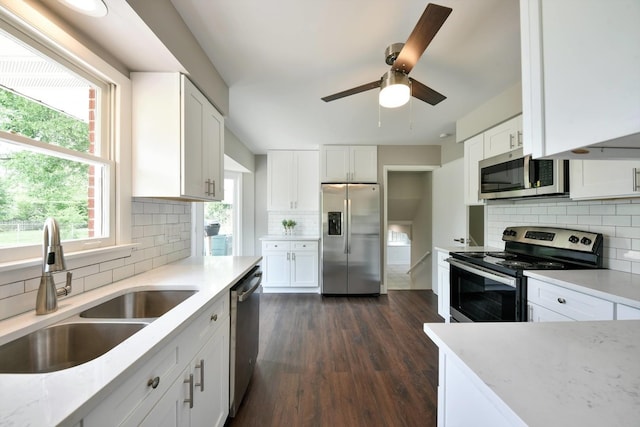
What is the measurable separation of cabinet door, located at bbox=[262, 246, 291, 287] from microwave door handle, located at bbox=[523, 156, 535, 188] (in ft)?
10.2

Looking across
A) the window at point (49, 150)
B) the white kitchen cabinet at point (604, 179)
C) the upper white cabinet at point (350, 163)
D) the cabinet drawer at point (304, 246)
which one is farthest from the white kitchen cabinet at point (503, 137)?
the window at point (49, 150)

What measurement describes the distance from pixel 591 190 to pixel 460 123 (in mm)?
1641

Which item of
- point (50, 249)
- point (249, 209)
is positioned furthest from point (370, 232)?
point (50, 249)

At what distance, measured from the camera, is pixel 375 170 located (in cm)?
411

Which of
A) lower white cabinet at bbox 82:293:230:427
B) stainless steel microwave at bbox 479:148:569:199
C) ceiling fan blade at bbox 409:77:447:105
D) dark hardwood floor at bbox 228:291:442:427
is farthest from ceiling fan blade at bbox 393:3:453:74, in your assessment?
dark hardwood floor at bbox 228:291:442:427

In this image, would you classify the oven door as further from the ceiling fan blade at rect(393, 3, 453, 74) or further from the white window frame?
the white window frame

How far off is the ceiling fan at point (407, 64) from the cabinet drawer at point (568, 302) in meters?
1.45

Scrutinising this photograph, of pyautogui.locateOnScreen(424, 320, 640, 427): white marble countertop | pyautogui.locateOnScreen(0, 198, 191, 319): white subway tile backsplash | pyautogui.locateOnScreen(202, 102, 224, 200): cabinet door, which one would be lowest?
pyautogui.locateOnScreen(424, 320, 640, 427): white marble countertop

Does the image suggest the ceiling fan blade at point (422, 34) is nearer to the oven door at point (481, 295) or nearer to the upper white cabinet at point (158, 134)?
the upper white cabinet at point (158, 134)

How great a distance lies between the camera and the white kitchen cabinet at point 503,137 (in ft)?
7.29

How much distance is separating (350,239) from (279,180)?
5.09 feet

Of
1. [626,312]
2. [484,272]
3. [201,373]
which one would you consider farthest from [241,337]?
[626,312]

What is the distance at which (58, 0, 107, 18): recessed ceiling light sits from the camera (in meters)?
1.03

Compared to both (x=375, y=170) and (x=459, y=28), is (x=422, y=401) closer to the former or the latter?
(x=459, y=28)
